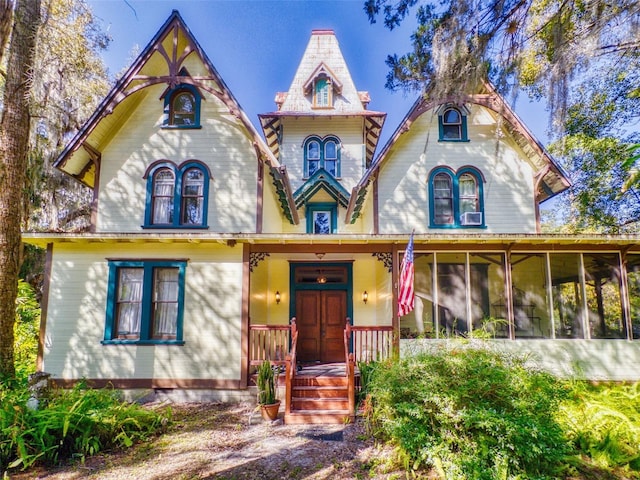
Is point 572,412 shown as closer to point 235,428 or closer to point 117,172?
point 235,428

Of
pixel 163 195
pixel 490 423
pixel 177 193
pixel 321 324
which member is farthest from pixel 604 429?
pixel 163 195

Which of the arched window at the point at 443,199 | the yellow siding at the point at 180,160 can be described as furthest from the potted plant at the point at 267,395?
the arched window at the point at 443,199

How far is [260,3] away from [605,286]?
37.8 ft

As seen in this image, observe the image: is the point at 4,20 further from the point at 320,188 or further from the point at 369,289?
the point at 369,289

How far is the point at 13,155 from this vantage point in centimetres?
693

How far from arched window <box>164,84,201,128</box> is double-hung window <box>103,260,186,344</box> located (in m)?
3.82

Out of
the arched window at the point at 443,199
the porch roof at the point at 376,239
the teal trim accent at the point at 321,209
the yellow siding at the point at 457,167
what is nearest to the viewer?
the porch roof at the point at 376,239

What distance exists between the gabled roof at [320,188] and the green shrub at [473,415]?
7612 mm

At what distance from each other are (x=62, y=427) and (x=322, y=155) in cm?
1108

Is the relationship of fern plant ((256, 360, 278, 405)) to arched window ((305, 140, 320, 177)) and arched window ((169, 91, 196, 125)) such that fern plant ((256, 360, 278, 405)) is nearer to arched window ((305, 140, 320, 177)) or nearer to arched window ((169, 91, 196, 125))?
arched window ((169, 91, 196, 125))

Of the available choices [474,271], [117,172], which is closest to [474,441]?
[474,271]

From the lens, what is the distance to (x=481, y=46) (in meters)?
5.94

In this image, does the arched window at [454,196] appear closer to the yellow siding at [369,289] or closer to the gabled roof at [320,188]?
the yellow siding at [369,289]

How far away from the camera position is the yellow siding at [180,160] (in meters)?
9.27
